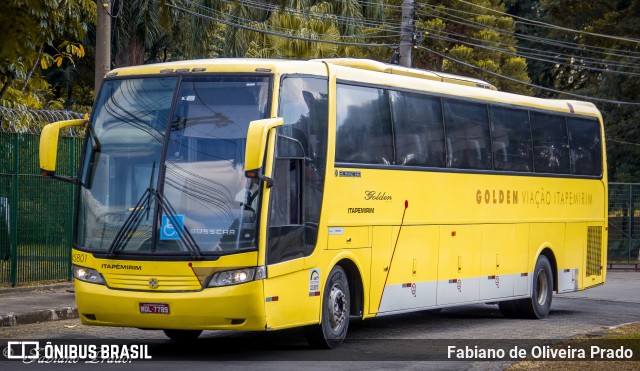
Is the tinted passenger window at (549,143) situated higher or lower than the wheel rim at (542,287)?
higher

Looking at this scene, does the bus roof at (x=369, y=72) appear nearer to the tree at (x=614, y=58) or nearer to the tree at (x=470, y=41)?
the tree at (x=470, y=41)

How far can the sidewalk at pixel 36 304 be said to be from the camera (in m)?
16.1

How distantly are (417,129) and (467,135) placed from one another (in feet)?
5.29

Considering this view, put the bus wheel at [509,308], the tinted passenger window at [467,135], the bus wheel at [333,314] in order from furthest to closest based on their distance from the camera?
1. the bus wheel at [509,308]
2. the tinted passenger window at [467,135]
3. the bus wheel at [333,314]

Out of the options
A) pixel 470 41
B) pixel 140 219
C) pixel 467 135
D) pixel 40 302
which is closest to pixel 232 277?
pixel 140 219

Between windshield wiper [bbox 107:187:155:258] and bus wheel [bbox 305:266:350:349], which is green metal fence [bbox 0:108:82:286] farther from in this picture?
bus wheel [bbox 305:266:350:349]

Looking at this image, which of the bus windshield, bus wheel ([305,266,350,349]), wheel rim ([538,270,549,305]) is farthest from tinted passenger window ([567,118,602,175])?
the bus windshield

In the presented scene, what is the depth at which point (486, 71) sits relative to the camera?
1555 inches

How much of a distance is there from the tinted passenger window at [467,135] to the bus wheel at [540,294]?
8.43 ft

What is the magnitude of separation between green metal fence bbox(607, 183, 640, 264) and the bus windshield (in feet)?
88.8

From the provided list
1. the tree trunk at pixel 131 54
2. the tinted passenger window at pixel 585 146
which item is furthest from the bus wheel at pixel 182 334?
the tree trunk at pixel 131 54

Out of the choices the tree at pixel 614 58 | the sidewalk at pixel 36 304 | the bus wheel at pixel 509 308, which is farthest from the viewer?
the tree at pixel 614 58

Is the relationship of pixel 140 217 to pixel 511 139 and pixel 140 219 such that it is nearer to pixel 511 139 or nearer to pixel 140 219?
pixel 140 219

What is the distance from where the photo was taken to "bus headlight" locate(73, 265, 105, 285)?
12.5 metres
